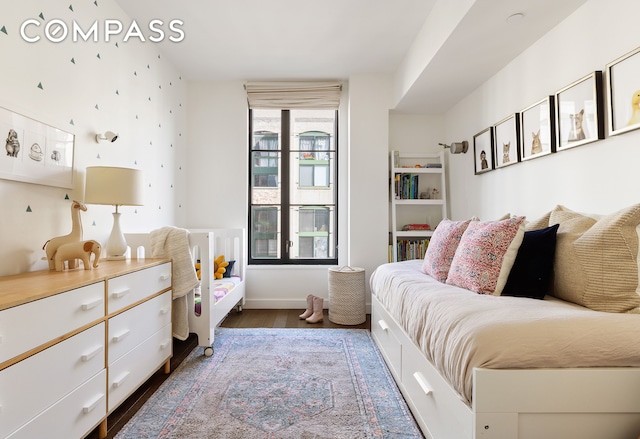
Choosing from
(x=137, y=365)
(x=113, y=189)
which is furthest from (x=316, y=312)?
(x=113, y=189)

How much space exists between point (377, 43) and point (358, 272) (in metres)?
2.04

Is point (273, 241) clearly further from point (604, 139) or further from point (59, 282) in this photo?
point (604, 139)

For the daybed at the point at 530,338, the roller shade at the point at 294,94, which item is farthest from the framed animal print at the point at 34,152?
the roller shade at the point at 294,94

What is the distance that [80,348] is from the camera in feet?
4.36

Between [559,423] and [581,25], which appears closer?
[559,423]

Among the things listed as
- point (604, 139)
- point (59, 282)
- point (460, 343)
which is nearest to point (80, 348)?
point (59, 282)

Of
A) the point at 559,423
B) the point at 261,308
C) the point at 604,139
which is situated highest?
the point at 604,139

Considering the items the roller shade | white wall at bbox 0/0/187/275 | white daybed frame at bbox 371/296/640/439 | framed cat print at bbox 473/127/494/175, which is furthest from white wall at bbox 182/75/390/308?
white daybed frame at bbox 371/296/640/439

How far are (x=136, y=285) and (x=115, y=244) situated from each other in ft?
1.61

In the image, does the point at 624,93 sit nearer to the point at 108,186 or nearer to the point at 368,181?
the point at 368,181

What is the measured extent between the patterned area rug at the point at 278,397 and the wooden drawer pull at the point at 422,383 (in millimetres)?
227

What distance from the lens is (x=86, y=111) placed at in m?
2.10

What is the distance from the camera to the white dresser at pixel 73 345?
3.42ft

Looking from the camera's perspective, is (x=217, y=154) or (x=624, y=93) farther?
(x=217, y=154)
